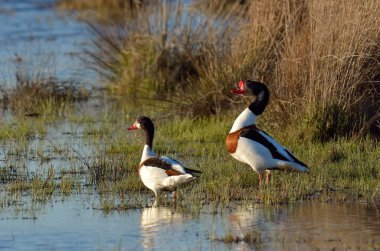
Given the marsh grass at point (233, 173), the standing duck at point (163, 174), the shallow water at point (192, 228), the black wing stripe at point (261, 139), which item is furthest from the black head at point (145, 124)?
the shallow water at point (192, 228)

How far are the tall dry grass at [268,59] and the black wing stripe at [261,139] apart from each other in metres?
1.69

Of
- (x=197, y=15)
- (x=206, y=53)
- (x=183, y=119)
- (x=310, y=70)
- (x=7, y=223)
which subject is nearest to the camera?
(x=7, y=223)

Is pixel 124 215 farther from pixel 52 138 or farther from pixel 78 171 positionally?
pixel 52 138

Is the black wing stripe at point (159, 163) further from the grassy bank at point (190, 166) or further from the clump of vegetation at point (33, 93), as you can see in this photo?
the clump of vegetation at point (33, 93)

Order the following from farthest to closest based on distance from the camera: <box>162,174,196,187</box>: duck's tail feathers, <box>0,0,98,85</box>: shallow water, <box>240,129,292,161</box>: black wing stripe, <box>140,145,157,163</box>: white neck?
<box>0,0,98,85</box>: shallow water → <box>140,145,157,163</box>: white neck → <box>240,129,292,161</box>: black wing stripe → <box>162,174,196,187</box>: duck's tail feathers

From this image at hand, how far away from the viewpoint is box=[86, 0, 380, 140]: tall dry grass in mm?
11320

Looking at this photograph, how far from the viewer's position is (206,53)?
14484 mm

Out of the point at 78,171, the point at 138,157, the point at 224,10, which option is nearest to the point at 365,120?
the point at 138,157

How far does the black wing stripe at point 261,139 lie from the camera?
373 inches

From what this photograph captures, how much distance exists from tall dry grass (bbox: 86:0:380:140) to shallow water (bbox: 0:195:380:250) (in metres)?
2.94

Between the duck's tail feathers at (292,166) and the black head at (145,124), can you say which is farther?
the black head at (145,124)

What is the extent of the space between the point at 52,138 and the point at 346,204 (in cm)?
522

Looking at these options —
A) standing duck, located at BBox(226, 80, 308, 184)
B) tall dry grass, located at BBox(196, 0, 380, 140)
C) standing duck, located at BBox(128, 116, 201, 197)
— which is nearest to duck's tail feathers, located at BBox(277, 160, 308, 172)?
standing duck, located at BBox(226, 80, 308, 184)

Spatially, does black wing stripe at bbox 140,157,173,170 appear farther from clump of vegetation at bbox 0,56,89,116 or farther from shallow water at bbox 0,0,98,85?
shallow water at bbox 0,0,98,85
